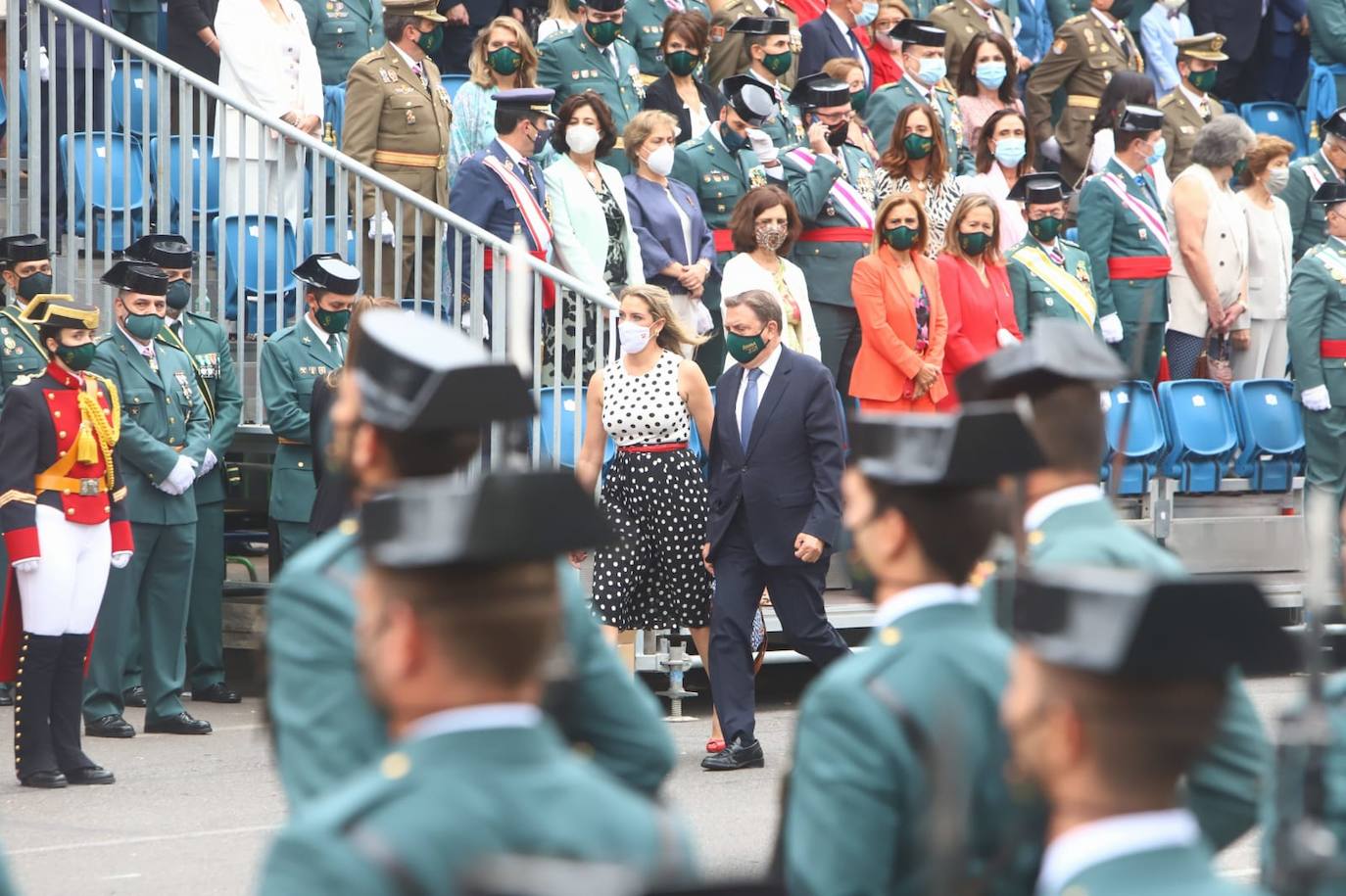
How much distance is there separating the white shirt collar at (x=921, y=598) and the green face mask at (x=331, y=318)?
23.9 ft

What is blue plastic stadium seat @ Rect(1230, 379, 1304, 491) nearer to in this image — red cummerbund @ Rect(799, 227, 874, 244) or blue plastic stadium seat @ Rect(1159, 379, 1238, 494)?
blue plastic stadium seat @ Rect(1159, 379, 1238, 494)

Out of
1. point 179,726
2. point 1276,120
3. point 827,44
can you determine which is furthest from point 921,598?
point 1276,120

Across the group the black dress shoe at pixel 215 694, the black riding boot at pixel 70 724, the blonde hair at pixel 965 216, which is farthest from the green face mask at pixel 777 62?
the black riding boot at pixel 70 724

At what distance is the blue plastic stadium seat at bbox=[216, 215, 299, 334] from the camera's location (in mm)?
10633

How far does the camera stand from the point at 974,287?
36.7ft

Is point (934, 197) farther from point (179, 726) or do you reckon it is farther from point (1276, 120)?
point (1276, 120)

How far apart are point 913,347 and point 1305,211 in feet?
15.5

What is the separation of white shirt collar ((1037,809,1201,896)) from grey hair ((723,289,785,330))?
21.0 ft

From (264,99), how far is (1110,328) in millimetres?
4976

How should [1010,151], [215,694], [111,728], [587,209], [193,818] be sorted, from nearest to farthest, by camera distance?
[193,818]
[111,728]
[215,694]
[587,209]
[1010,151]

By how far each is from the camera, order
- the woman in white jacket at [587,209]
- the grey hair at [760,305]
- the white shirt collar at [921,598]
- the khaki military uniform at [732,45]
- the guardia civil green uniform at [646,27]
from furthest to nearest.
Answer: the khaki military uniform at [732,45]
the guardia civil green uniform at [646,27]
the woman in white jacket at [587,209]
the grey hair at [760,305]
the white shirt collar at [921,598]

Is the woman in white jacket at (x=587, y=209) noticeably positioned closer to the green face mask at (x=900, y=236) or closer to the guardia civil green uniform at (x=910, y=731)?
the green face mask at (x=900, y=236)

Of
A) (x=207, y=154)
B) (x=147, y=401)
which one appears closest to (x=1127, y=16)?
(x=207, y=154)

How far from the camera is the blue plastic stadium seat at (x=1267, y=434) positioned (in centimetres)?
1242
